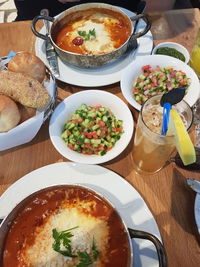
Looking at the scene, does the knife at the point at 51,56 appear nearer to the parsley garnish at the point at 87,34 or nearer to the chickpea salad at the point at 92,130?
the parsley garnish at the point at 87,34

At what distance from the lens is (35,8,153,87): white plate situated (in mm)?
1601

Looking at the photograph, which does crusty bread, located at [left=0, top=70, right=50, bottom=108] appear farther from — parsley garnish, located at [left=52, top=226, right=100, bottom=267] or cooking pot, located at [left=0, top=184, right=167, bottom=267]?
parsley garnish, located at [left=52, top=226, right=100, bottom=267]

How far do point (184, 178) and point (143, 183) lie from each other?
0.70 feet

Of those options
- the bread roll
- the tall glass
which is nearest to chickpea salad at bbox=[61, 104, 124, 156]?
the tall glass

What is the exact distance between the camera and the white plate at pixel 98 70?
1601 mm

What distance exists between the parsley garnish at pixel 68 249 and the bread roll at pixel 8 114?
0.55 metres

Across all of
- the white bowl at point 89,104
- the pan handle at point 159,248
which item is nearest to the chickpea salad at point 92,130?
the white bowl at point 89,104

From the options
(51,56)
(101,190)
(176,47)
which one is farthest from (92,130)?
(176,47)

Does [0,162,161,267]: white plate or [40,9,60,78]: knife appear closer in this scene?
[0,162,161,267]: white plate

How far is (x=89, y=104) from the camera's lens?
149 cm

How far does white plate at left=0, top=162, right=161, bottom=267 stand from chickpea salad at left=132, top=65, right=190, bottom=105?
1.82ft

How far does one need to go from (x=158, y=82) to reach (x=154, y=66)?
5.4 inches

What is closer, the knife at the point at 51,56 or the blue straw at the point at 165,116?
the blue straw at the point at 165,116

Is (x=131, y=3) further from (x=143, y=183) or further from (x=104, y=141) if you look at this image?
(x=143, y=183)
